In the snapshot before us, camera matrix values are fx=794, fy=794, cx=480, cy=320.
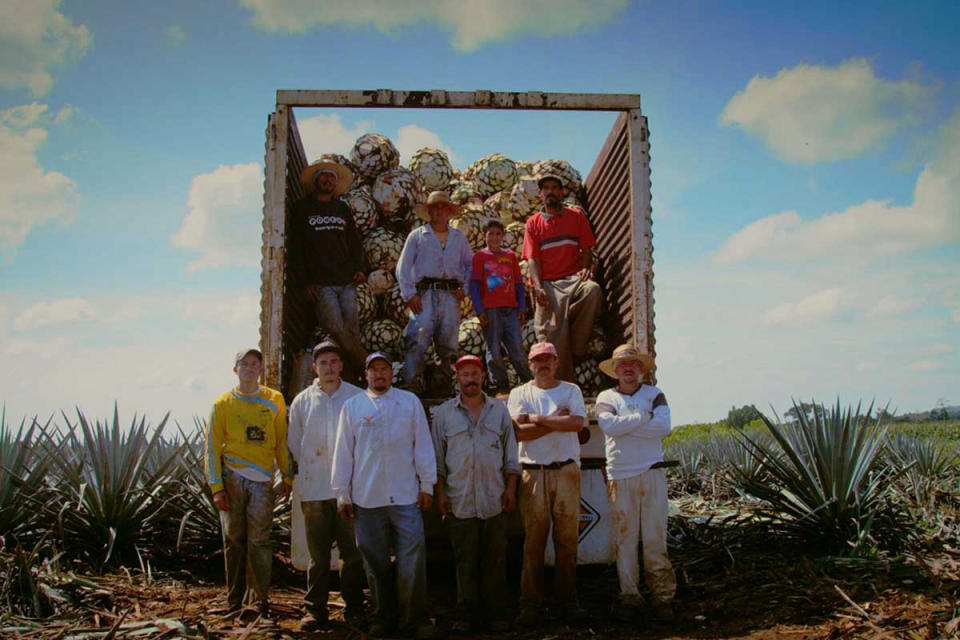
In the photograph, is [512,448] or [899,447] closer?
[512,448]

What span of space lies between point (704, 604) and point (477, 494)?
71.4 inches

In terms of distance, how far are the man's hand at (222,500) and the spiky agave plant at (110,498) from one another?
173cm

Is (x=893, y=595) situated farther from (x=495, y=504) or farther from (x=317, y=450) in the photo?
(x=317, y=450)

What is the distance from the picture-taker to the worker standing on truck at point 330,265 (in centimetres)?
682

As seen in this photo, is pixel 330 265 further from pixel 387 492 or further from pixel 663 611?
pixel 663 611

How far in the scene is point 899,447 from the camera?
10.2 meters

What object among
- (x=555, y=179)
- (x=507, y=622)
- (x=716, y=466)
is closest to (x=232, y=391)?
(x=507, y=622)

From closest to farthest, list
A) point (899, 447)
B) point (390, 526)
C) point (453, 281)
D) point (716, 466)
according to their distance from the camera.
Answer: point (390, 526)
point (453, 281)
point (899, 447)
point (716, 466)

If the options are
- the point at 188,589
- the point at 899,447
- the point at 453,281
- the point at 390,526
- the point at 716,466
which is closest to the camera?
the point at 390,526

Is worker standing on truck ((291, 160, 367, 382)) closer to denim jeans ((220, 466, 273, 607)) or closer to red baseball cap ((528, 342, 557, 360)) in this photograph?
denim jeans ((220, 466, 273, 607))

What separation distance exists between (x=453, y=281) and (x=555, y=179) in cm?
128

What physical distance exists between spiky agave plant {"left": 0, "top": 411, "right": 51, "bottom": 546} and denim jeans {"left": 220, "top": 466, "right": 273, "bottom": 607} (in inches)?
87.5

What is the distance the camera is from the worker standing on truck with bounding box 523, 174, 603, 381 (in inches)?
263

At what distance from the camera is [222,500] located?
5.24m
